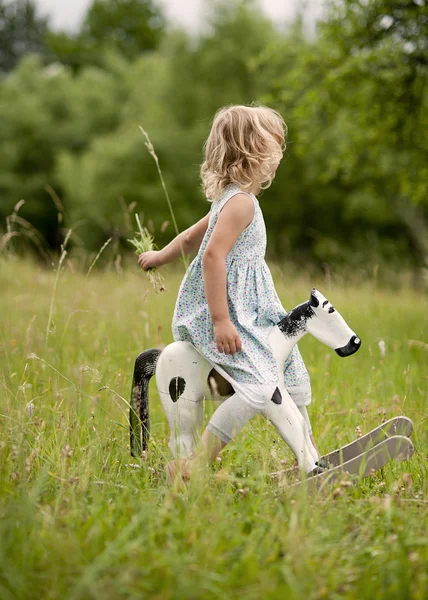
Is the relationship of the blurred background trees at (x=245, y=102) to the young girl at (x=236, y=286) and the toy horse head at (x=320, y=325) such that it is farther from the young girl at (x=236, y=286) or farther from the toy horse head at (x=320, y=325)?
the toy horse head at (x=320, y=325)

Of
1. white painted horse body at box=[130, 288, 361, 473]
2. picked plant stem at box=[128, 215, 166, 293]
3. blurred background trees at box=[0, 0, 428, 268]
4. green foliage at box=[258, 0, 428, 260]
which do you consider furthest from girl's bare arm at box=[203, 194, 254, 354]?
green foliage at box=[258, 0, 428, 260]

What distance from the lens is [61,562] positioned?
1.64 m

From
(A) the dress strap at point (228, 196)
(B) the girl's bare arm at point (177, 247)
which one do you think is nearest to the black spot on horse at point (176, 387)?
(B) the girl's bare arm at point (177, 247)

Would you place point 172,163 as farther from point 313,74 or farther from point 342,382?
point 342,382

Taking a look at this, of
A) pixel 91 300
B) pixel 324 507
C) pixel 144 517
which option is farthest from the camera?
pixel 91 300

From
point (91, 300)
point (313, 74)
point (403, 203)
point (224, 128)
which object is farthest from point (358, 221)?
point (224, 128)

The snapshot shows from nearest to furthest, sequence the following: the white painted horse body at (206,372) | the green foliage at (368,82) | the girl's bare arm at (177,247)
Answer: the white painted horse body at (206,372), the girl's bare arm at (177,247), the green foliage at (368,82)

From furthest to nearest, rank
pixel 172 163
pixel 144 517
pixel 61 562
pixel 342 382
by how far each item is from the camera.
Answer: pixel 172 163 < pixel 342 382 < pixel 144 517 < pixel 61 562

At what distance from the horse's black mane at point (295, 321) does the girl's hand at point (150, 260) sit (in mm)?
620

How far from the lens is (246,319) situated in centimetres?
242

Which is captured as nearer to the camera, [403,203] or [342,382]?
[342,382]

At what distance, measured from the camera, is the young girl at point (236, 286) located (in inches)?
92.1

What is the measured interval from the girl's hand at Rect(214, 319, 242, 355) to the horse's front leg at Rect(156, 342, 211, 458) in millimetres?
167

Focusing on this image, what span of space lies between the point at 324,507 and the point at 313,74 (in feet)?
26.6
